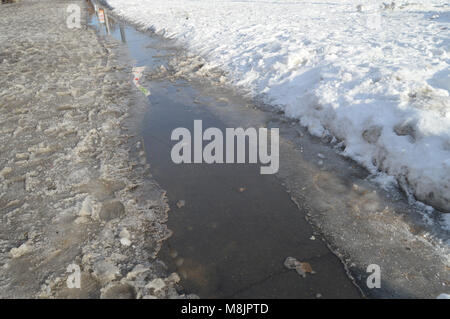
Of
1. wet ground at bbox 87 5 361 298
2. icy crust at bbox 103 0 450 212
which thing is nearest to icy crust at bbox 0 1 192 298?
wet ground at bbox 87 5 361 298

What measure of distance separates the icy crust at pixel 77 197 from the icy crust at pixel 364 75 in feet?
11.1

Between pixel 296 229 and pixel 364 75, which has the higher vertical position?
pixel 364 75

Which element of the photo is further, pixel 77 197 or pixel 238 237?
pixel 77 197

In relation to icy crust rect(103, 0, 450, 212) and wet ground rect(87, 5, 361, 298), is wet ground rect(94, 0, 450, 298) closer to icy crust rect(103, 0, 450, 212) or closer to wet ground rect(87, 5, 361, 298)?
wet ground rect(87, 5, 361, 298)

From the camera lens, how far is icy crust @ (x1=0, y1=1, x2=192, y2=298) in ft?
10.2

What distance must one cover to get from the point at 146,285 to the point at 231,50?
9.20 metres

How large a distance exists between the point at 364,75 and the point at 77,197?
5.97m

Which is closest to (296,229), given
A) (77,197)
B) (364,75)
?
(77,197)

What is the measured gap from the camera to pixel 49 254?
339 centimetres

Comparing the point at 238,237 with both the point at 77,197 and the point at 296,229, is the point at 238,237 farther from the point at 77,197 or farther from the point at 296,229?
the point at 77,197

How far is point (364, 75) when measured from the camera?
623cm

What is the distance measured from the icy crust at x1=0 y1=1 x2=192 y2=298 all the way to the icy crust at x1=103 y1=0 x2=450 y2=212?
133 inches
